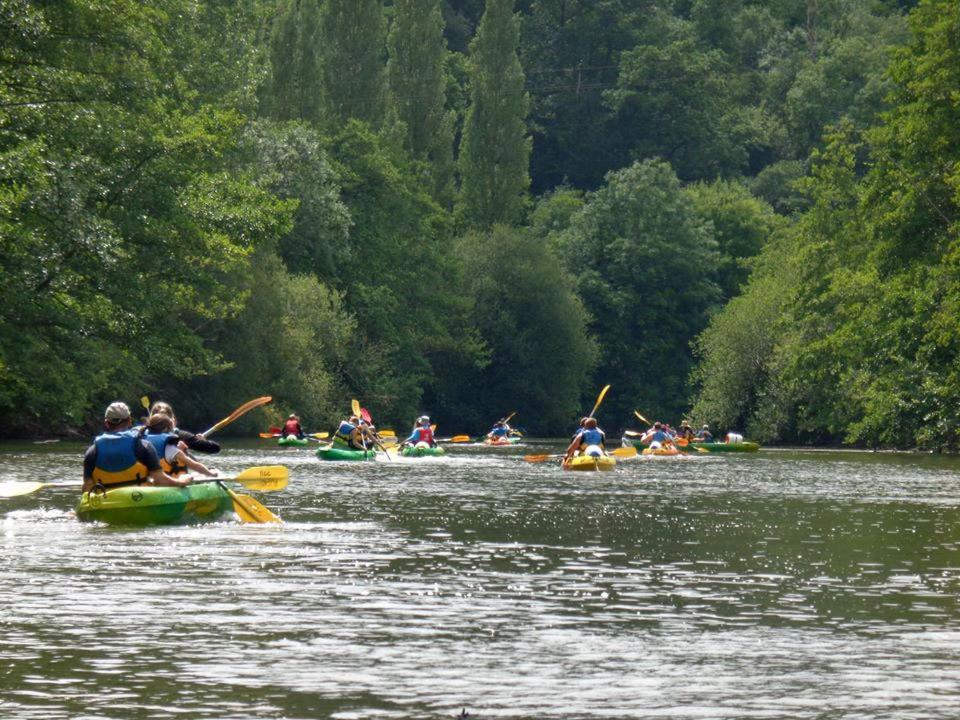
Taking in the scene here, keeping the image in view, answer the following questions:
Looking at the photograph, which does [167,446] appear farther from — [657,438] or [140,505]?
[657,438]

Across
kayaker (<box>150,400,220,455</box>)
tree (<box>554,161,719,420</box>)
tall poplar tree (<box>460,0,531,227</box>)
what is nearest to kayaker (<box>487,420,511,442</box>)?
tall poplar tree (<box>460,0,531,227</box>)

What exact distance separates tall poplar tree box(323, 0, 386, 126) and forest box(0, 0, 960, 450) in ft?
0.52

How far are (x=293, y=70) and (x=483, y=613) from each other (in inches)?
2708

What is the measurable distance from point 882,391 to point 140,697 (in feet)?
158

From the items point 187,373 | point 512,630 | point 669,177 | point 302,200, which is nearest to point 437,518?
point 512,630

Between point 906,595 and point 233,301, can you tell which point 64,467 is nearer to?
point 233,301

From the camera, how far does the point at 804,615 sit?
14.7m

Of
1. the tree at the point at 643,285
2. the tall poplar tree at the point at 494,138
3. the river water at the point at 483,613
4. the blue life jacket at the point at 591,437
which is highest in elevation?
the tall poplar tree at the point at 494,138

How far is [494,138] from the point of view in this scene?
95.6 meters

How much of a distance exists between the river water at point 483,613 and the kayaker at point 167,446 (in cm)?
106

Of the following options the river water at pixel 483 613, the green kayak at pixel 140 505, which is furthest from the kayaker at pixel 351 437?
the green kayak at pixel 140 505

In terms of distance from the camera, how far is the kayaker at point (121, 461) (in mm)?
21719

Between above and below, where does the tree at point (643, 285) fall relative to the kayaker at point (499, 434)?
above

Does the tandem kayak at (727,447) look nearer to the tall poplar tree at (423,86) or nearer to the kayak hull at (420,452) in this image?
the kayak hull at (420,452)
